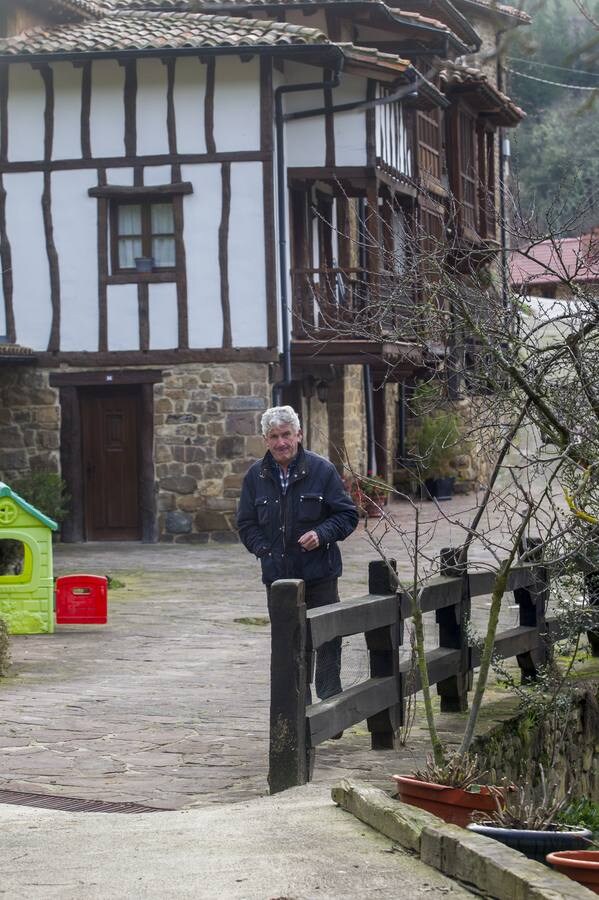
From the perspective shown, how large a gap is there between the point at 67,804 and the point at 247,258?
14921 millimetres

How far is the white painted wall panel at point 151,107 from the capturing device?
20594mm

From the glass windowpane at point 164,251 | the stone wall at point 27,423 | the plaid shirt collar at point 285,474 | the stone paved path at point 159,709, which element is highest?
the glass windowpane at point 164,251

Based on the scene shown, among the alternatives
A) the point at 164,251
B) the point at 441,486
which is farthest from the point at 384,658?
the point at 441,486

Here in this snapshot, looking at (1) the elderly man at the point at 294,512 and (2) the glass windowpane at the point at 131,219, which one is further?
(2) the glass windowpane at the point at 131,219

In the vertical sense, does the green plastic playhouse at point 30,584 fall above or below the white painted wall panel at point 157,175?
below

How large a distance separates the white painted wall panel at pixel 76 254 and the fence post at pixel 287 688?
15263 millimetres

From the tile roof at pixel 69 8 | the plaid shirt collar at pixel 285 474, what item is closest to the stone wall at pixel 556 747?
the plaid shirt collar at pixel 285 474

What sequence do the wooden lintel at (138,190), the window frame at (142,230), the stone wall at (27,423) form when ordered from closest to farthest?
the wooden lintel at (138,190)
the window frame at (142,230)
the stone wall at (27,423)

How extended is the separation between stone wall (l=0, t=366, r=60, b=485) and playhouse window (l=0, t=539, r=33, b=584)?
829 centimetres

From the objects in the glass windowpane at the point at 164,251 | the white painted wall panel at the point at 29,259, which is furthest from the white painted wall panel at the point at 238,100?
the white painted wall panel at the point at 29,259

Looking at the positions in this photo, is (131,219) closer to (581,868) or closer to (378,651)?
(378,651)

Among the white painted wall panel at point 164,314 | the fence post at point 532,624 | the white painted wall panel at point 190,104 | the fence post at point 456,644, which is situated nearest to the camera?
the fence post at point 456,644

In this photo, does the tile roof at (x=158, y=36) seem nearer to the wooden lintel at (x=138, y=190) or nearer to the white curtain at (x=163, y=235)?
the wooden lintel at (x=138, y=190)

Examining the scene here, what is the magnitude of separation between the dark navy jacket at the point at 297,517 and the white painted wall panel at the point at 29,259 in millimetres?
13678
